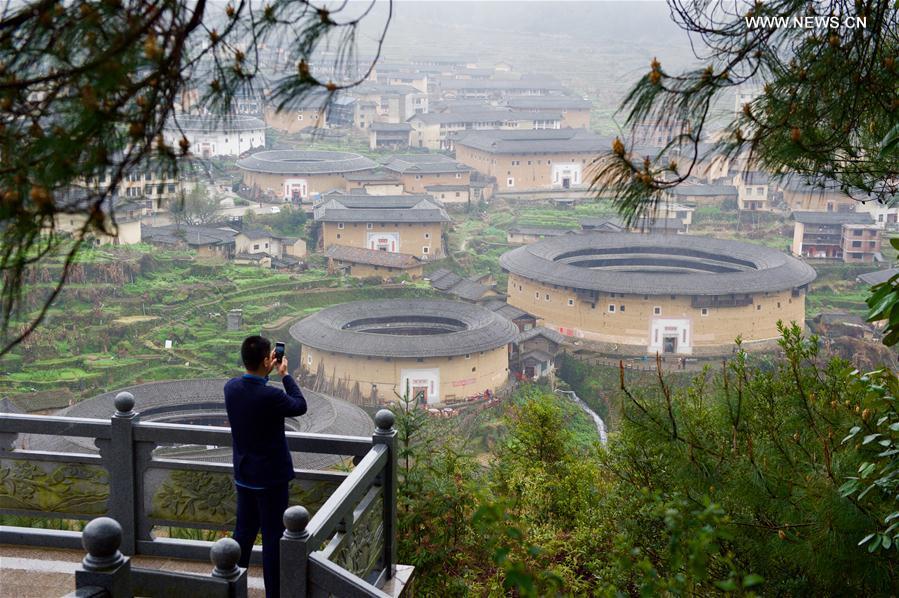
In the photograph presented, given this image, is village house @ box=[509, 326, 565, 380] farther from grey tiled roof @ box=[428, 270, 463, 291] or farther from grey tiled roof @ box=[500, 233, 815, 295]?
grey tiled roof @ box=[428, 270, 463, 291]

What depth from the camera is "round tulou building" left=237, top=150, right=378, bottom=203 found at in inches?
1286

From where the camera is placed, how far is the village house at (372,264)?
25062 mm

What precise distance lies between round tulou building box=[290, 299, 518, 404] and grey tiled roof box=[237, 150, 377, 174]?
46.2 ft

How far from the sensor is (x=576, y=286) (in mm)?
21734

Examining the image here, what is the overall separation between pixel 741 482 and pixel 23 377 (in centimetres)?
1758

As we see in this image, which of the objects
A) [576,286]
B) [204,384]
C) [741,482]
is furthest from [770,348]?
[741,482]

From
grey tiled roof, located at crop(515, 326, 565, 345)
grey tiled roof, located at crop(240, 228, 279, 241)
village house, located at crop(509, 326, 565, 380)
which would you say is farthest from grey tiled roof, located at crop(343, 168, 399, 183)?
village house, located at crop(509, 326, 565, 380)

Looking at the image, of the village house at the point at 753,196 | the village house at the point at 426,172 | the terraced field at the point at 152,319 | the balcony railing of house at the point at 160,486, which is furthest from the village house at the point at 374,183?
the balcony railing of house at the point at 160,486

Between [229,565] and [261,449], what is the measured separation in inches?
25.8

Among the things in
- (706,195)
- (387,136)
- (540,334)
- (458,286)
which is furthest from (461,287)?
(387,136)

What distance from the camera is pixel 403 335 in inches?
757

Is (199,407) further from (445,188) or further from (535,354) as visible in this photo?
(445,188)

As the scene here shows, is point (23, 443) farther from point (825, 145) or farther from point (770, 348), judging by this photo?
point (770, 348)

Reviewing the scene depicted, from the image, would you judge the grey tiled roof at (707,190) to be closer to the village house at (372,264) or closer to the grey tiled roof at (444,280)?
the grey tiled roof at (444,280)
